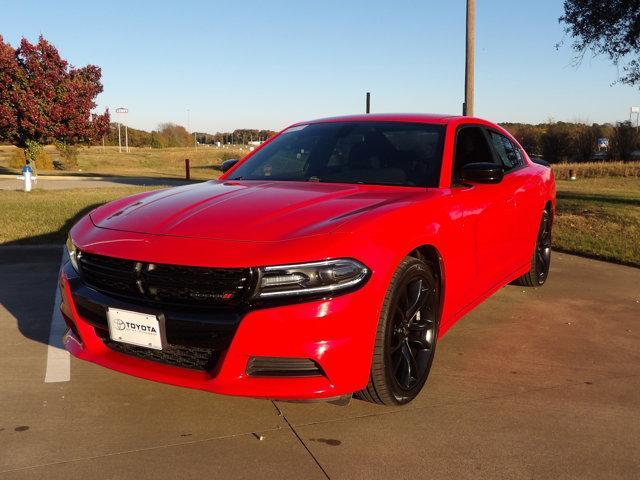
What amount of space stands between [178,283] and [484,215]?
2193 mm

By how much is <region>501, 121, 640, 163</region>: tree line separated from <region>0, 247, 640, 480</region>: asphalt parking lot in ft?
95.7

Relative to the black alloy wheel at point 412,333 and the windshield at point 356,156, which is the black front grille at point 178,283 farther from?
the windshield at point 356,156

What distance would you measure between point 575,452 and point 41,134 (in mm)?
29198

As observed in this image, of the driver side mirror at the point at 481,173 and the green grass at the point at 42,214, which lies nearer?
the driver side mirror at the point at 481,173

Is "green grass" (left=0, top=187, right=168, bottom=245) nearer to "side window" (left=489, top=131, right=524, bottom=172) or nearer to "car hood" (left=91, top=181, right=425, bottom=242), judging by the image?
"car hood" (left=91, top=181, right=425, bottom=242)

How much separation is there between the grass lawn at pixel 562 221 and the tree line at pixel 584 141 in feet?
68.0

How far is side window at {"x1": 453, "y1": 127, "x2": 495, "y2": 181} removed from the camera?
4004 millimetres

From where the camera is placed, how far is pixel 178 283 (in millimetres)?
2664

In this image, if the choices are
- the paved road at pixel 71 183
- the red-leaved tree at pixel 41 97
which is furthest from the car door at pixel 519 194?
the red-leaved tree at pixel 41 97

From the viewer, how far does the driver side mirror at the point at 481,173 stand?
371 cm

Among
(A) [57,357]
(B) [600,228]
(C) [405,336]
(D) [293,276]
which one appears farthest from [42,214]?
(B) [600,228]

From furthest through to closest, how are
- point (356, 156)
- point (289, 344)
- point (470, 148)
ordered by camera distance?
point (470, 148)
point (356, 156)
point (289, 344)


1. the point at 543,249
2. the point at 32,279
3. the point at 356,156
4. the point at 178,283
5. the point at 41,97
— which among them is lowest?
the point at 32,279

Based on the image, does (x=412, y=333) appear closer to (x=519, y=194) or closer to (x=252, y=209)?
(x=252, y=209)
